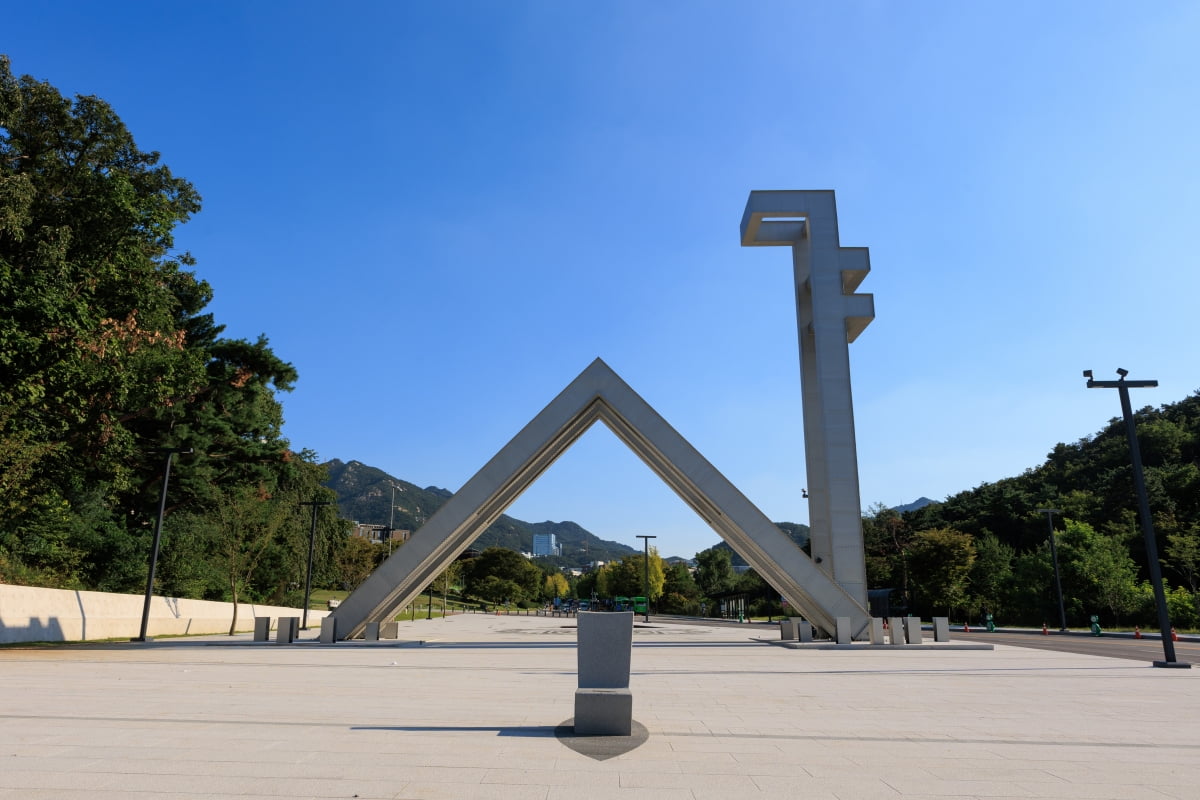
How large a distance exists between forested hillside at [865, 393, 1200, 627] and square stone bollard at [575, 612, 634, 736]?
132ft

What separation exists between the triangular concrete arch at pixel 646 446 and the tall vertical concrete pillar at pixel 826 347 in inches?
83.5

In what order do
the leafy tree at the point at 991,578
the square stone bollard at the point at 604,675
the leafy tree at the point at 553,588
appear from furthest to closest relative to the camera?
the leafy tree at the point at 553,588 < the leafy tree at the point at 991,578 < the square stone bollard at the point at 604,675

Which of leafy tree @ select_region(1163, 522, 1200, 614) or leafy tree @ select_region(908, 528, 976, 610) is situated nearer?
leafy tree @ select_region(1163, 522, 1200, 614)

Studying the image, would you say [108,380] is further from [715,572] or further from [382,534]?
[715,572]

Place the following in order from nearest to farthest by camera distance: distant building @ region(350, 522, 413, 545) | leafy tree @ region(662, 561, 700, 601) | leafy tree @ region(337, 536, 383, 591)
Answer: leafy tree @ region(337, 536, 383, 591) < distant building @ region(350, 522, 413, 545) < leafy tree @ region(662, 561, 700, 601)

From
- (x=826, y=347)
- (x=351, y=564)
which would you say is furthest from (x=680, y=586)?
(x=826, y=347)

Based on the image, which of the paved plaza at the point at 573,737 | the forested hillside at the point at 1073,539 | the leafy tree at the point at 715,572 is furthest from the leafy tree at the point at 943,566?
the leafy tree at the point at 715,572

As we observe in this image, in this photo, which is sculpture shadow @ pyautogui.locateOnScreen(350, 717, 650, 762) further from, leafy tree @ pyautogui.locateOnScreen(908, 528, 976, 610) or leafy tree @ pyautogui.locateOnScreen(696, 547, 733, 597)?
leafy tree @ pyautogui.locateOnScreen(696, 547, 733, 597)

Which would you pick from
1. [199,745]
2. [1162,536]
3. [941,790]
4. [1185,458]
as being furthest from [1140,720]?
[1185,458]

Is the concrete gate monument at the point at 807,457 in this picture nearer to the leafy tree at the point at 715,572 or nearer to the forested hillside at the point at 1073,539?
the forested hillside at the point at 1073,539

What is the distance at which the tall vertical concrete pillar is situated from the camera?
2214 cm

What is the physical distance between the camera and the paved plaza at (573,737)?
463cm

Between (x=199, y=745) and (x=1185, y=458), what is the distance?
66786mm

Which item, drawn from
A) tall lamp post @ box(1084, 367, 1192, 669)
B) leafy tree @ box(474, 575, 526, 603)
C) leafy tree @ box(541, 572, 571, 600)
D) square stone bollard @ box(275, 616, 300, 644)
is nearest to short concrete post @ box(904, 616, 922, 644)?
tall lamp post @ box(1084, 367, 1192, 669)
